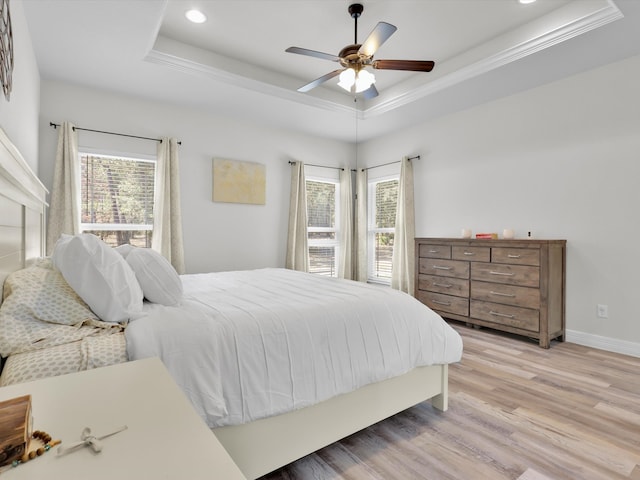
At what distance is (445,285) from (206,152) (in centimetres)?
322

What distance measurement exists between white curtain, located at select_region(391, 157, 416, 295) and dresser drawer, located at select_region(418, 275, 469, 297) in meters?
0.51

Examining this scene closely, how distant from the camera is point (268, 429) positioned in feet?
4.66

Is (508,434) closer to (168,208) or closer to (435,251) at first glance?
(435,251)

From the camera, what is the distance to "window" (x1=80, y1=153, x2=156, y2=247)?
3.64 metres

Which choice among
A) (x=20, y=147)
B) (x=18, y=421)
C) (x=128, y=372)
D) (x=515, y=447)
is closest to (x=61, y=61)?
(x=20, y=147)

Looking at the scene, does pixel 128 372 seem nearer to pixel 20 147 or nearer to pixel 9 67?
pixel 9 67

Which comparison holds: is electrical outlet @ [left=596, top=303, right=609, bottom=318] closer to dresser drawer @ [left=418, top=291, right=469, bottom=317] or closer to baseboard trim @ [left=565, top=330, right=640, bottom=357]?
baseboard trim @ [left=565, top=330, right=640, bottom=357]

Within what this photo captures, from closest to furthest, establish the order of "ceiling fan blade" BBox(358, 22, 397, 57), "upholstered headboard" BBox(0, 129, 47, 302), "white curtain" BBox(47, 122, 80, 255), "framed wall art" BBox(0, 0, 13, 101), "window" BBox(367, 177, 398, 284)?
1. "upholstered headboard" BBox(0, 129, 47, 302)
2. "framed wall art" BBox(0, 0, 13, 101)
3. "ceiling fan blade" BBox(358, 22, 397, 57)
4. "white curtain" BBox(47, 122, 80, 255)
5. "window" BBox(367, 177, 398, 284)

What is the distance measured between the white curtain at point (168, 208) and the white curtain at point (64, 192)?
2.42ft

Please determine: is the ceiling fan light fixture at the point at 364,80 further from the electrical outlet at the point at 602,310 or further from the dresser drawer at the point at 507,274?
the electrical outlet at the point at 602,310

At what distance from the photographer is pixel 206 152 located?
4281 mm

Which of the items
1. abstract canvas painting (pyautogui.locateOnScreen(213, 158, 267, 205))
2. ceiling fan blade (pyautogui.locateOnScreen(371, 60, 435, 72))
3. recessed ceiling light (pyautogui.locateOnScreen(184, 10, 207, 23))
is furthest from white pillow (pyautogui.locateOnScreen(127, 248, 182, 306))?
abstract canvas painting (pyautogui.locateOnScreen(213, 158, 267, 205))

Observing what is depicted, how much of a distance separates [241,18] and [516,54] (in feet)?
7.66

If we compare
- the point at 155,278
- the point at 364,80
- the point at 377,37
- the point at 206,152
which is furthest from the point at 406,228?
the point at 155,278
